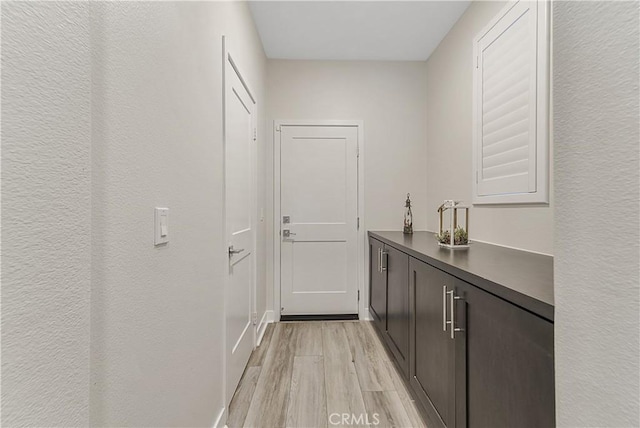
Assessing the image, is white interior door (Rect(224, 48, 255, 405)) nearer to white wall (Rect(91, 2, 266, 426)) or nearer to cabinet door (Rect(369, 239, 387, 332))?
white wall (Rect(91, 2, 266, 426))

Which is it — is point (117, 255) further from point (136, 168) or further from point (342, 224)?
point (342, 224)

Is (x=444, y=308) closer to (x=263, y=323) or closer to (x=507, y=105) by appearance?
(x=507, y=105)

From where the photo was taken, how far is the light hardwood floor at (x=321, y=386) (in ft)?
5.85

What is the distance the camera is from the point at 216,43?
5.42 feet

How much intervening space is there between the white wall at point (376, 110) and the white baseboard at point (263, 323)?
0.58 feet

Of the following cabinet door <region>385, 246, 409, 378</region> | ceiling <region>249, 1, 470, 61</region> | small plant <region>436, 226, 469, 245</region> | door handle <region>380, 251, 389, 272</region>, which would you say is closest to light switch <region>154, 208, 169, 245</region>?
cabinet door <region>385, 246, 409, 378</region>

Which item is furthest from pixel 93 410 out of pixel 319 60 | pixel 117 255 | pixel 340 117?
pixel 319 60

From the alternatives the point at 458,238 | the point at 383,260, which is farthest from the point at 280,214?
the point at 458,238

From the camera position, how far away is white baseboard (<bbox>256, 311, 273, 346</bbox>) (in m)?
2.89

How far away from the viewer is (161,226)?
3.37 ft

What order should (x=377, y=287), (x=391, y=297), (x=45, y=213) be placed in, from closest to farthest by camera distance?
(x=45, y=213)
(x=391, y=297)
(x=377, y=287)

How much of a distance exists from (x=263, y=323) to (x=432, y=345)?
1956 mm

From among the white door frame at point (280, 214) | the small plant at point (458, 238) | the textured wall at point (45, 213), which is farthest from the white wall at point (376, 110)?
the textured wall at point (45, 213)

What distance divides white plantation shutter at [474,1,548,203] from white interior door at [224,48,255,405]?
1.69 meters
